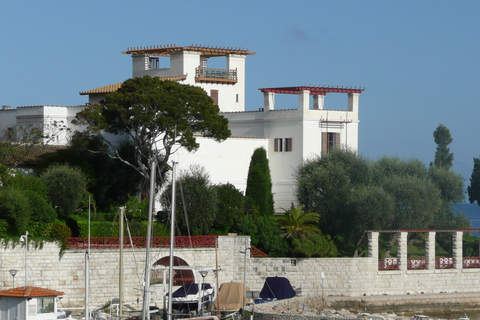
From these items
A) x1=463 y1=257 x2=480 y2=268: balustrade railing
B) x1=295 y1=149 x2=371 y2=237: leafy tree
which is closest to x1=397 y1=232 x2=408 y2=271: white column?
x1=463 y1=257 x2=480 y2=268: balustrade railing

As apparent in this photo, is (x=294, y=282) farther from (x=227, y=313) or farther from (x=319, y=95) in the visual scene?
Answer: (x=319, y=95)

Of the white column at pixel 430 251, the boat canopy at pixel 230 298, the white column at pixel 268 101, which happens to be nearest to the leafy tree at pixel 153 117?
the white column at pixel 268 101

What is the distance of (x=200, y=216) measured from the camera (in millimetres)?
49125

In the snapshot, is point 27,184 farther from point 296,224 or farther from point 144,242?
point 296,224

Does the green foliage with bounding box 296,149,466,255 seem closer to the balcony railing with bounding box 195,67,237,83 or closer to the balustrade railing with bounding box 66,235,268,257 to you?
the balustrade railing with bounding box 66,235,268,257

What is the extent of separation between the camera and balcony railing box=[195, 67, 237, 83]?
62.4 meters

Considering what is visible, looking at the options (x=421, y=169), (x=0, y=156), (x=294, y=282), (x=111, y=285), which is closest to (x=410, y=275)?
(x=294, y=282)

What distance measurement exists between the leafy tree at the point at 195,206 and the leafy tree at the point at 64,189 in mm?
4893

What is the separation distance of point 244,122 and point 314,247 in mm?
13817

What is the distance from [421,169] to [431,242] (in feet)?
30.4

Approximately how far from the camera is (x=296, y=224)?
167 feet

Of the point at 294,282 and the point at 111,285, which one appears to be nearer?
the point at 111,285

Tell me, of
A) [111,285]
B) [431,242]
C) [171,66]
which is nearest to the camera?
[111,285]

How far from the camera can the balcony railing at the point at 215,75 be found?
62375 millimetres
